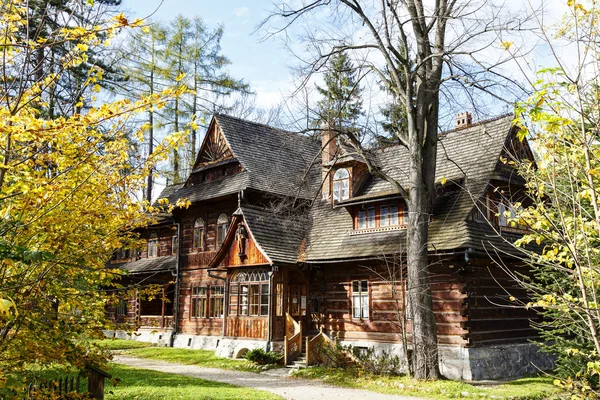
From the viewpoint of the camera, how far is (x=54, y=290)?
22.5ft

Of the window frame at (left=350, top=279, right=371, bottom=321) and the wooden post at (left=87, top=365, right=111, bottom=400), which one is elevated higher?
the window frame at (left=350, top=279, right=371, bottom=321)

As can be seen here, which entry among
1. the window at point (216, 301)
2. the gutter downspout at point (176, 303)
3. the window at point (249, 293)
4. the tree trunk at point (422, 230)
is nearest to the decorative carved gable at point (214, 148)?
the gutter downspout at point (176, 303)

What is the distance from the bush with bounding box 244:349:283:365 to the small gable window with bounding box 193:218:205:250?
27.1 feet

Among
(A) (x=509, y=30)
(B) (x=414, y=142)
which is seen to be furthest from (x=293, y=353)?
(A) (x=509, y=30)

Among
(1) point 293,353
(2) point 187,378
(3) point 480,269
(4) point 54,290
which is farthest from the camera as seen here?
(1) point 293,353

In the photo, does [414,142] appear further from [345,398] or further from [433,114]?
[345,398]

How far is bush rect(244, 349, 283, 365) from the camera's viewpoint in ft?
62.3

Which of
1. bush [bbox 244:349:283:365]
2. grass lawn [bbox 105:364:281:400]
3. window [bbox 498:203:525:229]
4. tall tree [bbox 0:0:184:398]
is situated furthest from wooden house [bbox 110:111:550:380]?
tall tree [bbox 0:0:184:398]

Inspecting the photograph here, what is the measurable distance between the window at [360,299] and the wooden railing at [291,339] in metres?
2.11

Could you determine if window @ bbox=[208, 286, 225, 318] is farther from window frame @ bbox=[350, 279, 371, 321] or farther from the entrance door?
window frame @ bbox=[350, 279, 371, 321]

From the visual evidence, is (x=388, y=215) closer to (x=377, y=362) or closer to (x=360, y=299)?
(x=360, y=299)

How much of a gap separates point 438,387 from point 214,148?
53.4 feet

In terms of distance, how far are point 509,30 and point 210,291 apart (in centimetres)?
1699

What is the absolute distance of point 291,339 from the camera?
62.2 ft
